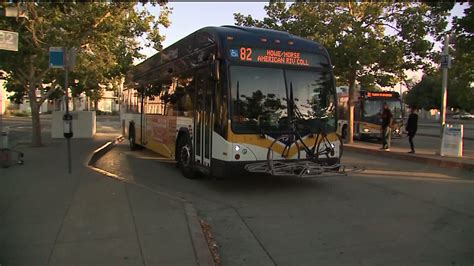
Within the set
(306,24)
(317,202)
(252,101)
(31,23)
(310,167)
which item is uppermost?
(306,24)

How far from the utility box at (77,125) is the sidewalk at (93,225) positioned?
1377 cm

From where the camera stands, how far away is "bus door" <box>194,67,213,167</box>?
9.52 meters

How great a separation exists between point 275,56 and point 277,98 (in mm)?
837

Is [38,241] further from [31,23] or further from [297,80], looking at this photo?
[31,23]

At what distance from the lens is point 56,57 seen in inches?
435

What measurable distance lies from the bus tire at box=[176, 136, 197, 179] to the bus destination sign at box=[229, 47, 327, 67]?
269 centimetres

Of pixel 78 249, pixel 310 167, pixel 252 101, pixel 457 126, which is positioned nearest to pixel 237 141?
pixel 252 101

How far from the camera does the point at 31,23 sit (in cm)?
1245

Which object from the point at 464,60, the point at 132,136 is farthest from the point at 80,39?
the point at 464,60

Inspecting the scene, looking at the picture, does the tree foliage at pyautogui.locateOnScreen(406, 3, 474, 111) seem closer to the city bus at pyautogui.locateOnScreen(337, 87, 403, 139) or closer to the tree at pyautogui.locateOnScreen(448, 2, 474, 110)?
the tree at pyautogui.locateOnScreen(448, 2, 474, 110)

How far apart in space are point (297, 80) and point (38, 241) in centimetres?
571

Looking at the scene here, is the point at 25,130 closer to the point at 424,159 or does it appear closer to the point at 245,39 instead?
the point at 424,159

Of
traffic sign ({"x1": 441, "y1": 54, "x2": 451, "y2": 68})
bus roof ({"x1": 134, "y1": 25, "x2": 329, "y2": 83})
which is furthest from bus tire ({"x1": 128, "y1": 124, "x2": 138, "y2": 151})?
traffic sign ({"x1": 441, "y1": 54, "x2": 451, "y2": 68})

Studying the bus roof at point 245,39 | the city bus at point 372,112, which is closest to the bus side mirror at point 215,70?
the bus roof at point 245,39
